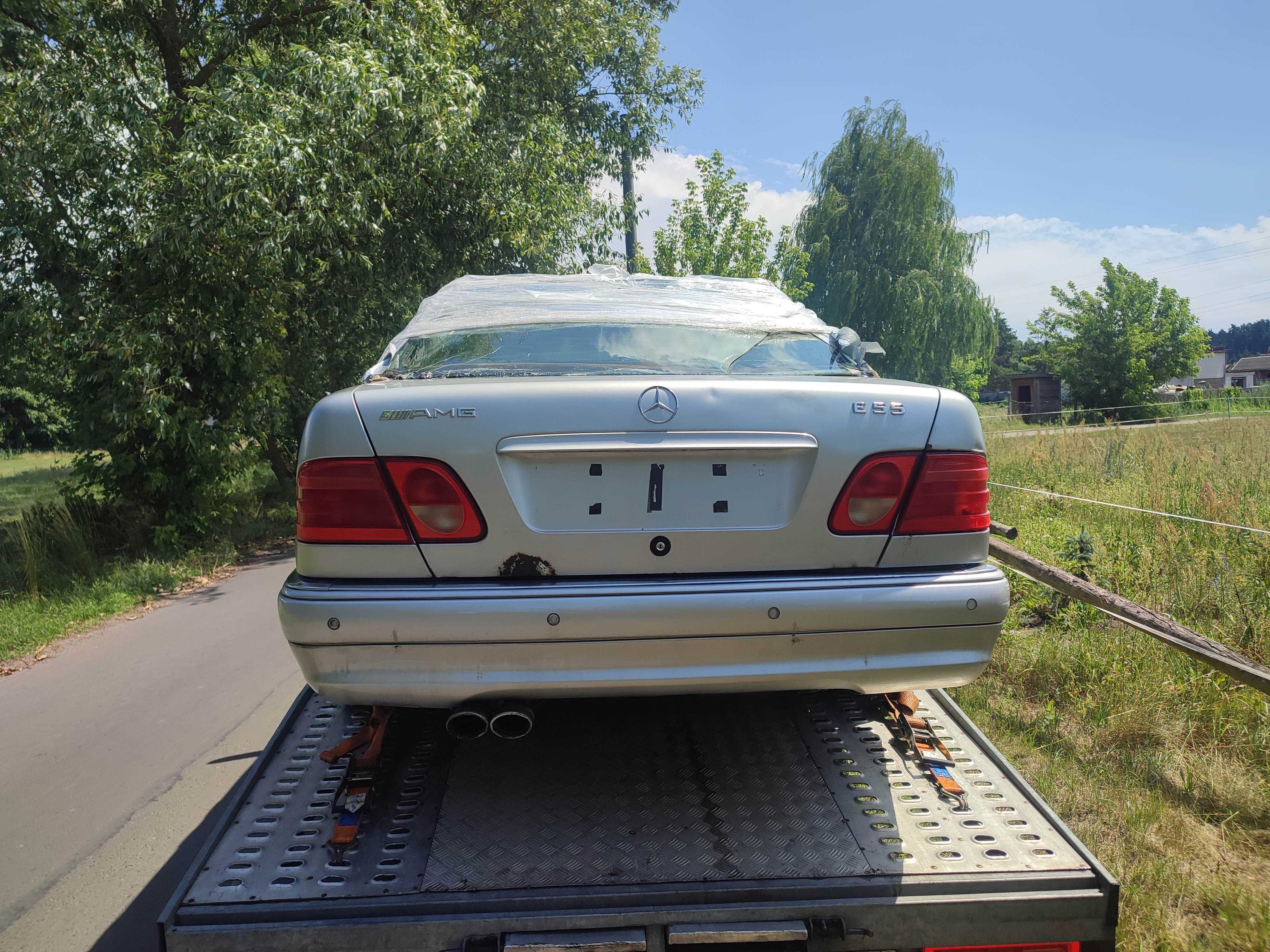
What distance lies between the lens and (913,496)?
2.29 m

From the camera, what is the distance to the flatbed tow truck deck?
187 cm

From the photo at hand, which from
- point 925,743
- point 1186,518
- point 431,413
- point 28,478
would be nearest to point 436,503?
point 431,413

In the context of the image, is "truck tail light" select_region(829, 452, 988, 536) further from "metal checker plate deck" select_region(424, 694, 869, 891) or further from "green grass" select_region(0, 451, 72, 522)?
"green grass" select_region(0, 451, 72, 522)

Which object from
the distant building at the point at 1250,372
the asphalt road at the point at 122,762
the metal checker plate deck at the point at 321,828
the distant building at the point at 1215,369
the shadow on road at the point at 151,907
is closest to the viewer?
the metal checker plate deck at the point at 321,828

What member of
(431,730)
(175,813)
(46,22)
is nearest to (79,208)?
(46,22)

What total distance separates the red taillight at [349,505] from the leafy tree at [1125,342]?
43.5 m

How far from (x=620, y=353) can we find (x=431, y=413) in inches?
33.8

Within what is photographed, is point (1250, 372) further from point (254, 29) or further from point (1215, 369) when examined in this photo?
point (254, 29)

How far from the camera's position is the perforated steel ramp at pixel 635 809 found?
201 cm

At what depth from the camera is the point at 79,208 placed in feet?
30.2

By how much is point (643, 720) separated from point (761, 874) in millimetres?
831

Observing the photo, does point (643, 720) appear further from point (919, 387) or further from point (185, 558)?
point (185, 558)

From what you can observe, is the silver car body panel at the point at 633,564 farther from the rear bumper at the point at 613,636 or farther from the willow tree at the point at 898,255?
the willow tree at the point at 898,255

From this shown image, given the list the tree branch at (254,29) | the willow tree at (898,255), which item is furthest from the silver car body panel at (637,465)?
the willow tree at (898,255)
